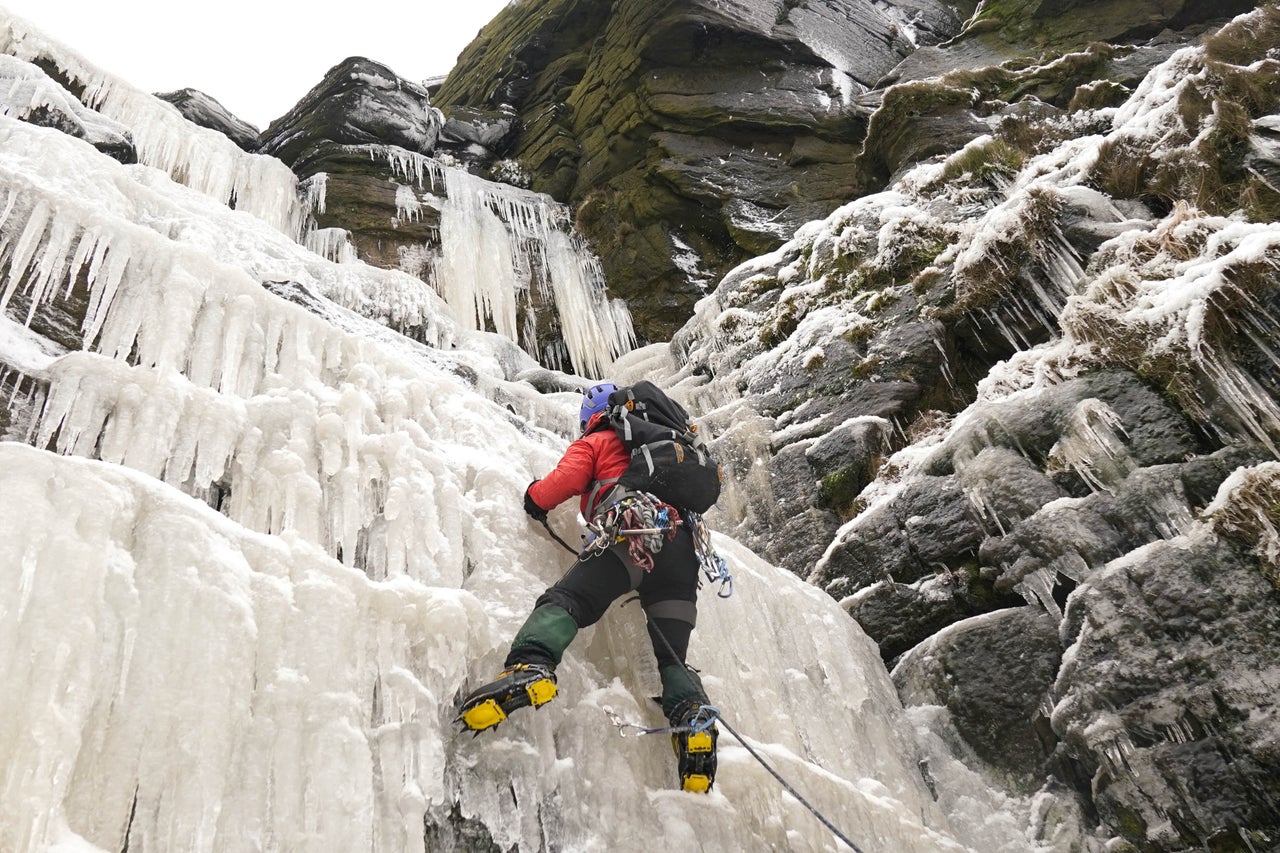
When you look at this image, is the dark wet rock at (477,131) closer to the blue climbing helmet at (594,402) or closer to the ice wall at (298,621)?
the ice wall at (298,621)

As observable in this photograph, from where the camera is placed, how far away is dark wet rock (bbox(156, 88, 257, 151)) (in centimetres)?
1559

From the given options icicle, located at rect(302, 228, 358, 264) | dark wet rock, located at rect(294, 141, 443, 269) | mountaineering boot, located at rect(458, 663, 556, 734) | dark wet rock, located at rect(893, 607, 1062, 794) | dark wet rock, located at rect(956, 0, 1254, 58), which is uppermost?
dark wet rock, located at rect(956, 0, 1254, 58)

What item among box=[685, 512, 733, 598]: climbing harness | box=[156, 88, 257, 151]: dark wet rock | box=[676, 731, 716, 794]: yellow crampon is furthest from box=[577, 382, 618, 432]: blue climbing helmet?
box=[156, 88, 257, 151]: dark wet rock

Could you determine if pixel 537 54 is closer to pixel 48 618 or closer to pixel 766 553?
pixel 766 553

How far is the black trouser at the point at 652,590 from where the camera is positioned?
3.71 m

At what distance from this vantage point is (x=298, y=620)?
318cm

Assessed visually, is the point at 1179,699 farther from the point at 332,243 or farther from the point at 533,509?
the point at 332,243

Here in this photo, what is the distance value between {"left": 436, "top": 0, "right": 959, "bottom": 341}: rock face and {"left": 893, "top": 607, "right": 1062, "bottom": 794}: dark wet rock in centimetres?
964

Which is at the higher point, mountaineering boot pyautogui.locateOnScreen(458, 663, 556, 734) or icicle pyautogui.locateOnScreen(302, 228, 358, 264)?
mountaineering boot pyautogui.locateOnScreen(458, 663, 556, 734)

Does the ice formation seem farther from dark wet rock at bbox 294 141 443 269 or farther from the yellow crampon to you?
dark wet rock at bbox 294 141 443 269

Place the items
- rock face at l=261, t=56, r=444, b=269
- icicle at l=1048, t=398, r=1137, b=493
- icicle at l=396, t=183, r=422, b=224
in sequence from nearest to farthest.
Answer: icicle at l=1048, t=398, r=1137, b=493
rock face at l=261, t=56, r=444, b=269
icicle at l=396, t=183, r=422, b=224

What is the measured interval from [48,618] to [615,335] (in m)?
12.0

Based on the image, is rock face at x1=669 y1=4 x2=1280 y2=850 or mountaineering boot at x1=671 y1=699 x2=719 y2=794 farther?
rock face at x1=669 y1=4 x2=1280 y2=850

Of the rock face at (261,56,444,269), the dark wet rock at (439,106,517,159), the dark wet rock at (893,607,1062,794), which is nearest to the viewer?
the dark wet rock at (893,607,1062,794)
